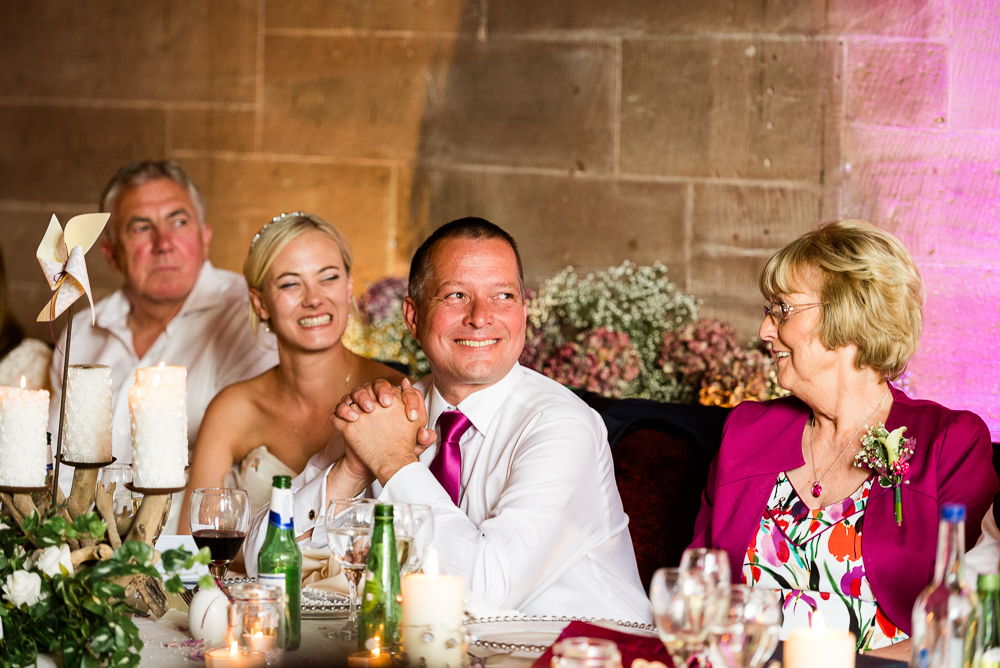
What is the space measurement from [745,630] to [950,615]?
0.83 ft

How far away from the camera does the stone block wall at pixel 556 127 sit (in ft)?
11.7

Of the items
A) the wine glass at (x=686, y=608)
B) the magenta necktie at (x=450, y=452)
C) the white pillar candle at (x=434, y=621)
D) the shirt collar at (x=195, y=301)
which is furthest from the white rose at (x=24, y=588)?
the shirt collar at (x=195, y=301)

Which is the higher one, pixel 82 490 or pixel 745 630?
pixel 82 490

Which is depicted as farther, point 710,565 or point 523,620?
point 523,620

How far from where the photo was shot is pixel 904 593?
7.09ft

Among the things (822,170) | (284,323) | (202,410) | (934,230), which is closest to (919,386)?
(934,230)

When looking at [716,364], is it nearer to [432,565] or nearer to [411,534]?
[411,534]

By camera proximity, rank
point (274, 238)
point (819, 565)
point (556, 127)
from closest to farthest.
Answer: point (819, 565) < point (274, 238) < point (556, 127)

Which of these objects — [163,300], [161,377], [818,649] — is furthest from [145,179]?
[818,649]

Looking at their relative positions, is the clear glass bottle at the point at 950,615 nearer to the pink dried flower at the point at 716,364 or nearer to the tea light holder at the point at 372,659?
the tea light holder at the point at 372,659

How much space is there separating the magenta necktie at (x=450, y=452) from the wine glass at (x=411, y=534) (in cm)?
78

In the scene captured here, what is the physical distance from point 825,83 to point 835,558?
2.09 m

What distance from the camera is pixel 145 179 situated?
12.9ft

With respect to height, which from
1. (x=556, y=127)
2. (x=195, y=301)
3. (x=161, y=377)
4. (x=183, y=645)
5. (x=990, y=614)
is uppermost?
(x=556, y=127)
